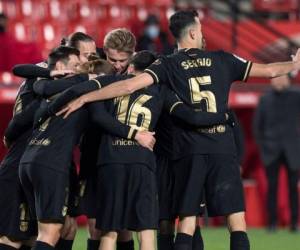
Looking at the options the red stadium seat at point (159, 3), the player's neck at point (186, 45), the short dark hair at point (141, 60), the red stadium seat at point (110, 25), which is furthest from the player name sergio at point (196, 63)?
the red stadium seat at point (159, 3)

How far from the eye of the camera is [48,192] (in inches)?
298

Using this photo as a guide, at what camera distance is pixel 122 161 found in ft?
24.8

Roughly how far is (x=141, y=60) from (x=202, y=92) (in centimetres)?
51

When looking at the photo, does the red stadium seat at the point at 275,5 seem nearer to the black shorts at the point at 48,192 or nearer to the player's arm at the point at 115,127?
the player's arm at the point at 115,127

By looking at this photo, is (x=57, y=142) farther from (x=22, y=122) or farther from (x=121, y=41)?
(x=121, y=41)

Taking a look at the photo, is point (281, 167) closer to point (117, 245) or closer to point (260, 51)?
point (260, 51)

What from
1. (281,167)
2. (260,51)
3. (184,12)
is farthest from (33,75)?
(260,51)

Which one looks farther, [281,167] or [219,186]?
[281,167]

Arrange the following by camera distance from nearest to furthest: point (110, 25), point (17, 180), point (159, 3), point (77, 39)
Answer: point (17, 180) < point (77, 39) < point (110, 25) < point (159, 3)

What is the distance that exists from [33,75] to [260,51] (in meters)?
9.06

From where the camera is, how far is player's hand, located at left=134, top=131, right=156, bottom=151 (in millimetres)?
7574

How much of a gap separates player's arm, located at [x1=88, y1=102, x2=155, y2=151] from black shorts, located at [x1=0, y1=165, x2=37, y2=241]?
899 millimetres

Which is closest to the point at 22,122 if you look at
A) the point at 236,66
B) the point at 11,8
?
the point at 236,66

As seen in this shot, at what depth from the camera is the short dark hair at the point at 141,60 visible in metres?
7.94
